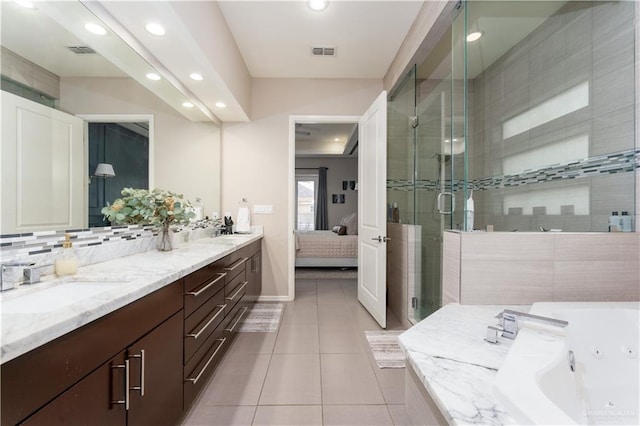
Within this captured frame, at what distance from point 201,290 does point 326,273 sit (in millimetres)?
3536

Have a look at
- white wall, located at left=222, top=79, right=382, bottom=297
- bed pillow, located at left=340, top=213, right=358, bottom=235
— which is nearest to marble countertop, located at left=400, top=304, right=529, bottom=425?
white wall, located at left=222, top=79, right=382, bottom=297

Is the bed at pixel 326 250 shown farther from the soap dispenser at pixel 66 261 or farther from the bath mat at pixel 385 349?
the soap dispenser at pixel 66 261

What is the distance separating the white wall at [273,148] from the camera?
3.56m

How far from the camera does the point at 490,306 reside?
1.50m

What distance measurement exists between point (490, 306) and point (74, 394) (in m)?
1.76

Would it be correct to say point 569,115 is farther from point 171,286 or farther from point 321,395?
point 171,286

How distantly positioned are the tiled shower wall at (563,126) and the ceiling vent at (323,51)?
150 centimetres

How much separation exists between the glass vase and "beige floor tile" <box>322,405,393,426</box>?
5.06 ft

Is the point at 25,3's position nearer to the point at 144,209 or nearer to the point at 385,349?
the point at 144,209

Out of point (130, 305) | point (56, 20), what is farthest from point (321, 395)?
point (56, 20)

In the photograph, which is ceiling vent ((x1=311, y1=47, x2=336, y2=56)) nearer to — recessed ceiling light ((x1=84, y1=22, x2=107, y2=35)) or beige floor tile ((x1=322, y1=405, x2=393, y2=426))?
recessed ceiling light ((x1=84, y1=22, x2=107, y2=35))

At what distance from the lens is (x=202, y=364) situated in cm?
169

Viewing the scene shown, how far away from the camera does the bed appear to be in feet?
16.8

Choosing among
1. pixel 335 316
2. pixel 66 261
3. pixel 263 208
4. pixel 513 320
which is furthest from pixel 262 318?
pixel 513 320
